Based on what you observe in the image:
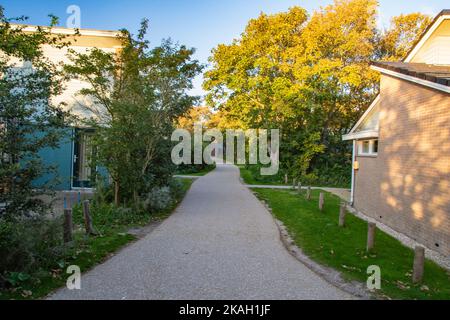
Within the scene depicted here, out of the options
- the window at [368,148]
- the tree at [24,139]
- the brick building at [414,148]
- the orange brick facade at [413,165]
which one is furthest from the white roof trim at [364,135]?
the tree at [24,139]

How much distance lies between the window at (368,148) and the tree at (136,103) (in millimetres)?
7312

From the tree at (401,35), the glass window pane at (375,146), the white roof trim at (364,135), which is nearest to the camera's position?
the white roof trim at (364,135)

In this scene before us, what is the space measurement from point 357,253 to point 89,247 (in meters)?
5.72

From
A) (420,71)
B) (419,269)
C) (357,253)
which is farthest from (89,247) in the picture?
(420,71)

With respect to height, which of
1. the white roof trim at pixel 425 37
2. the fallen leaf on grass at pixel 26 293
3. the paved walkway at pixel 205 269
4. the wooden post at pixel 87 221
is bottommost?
the paved walkway at pixel 205 269

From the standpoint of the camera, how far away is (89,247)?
696cm

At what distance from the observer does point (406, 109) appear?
32.6ft

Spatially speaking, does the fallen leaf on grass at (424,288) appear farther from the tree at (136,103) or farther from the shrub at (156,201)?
the tree at (136,103)

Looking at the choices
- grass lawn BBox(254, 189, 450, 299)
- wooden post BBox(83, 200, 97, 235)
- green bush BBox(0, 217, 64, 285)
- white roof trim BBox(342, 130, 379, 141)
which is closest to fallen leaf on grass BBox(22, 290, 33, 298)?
green bush BBox(0, 217, 64, 285)

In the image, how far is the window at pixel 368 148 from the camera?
42.1 feet

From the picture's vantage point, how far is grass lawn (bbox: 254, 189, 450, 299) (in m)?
5.42
